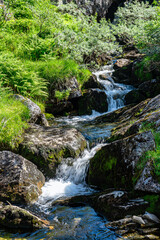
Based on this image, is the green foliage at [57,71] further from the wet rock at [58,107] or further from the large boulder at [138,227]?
the large boulder at [138,227]

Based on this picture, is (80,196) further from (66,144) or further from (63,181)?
(66,144)

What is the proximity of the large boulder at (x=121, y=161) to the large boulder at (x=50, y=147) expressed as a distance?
4.66 feet

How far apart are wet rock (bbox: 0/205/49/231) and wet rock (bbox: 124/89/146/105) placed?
1010cm

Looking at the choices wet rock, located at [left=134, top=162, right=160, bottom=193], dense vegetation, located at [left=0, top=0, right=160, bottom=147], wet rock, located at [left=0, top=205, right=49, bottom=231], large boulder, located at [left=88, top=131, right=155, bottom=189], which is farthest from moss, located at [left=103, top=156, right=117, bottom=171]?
dense vegetation, located at [left=0, top=0, right=160, bottom=147]

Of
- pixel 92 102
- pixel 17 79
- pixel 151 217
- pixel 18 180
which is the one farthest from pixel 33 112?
pixel 151 217

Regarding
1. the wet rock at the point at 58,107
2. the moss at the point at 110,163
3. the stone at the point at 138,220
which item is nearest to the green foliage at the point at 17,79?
the wet rock at the point at 58,107

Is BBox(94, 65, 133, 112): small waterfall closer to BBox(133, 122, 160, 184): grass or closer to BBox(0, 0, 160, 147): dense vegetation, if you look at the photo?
BBox(0, 0, 160, 147): dense vegetation

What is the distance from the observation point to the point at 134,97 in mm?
13164

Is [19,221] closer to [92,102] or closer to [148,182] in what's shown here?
[148,182]

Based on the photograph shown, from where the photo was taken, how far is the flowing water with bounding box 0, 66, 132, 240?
401 centimetres

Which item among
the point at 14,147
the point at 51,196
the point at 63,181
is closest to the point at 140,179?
the point at 51,196

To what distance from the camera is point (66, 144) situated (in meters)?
7.32

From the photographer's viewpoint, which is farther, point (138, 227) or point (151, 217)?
point (151, 217)

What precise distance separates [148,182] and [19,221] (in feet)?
8.63
